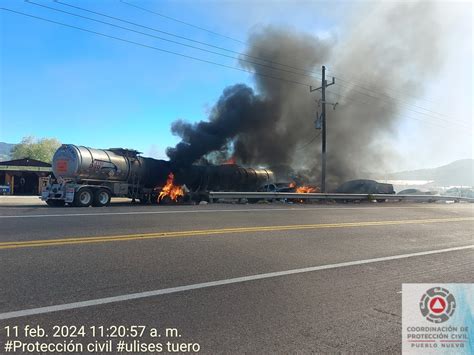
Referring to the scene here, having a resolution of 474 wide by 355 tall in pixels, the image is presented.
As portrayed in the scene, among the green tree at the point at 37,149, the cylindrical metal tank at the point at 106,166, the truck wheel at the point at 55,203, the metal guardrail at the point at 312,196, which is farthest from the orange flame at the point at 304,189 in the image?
the green tree at the point at 37,149

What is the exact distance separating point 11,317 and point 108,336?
0.98 meters

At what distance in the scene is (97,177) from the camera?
17.2 metres

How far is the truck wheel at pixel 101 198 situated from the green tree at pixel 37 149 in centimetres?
6971

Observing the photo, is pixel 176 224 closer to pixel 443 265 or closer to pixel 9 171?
pixel 443 265

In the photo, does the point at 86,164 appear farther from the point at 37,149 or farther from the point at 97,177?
the point at 37,149

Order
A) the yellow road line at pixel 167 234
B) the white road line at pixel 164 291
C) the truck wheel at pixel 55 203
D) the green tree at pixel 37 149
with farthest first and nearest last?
the green tree at pixel 37 149, the truck wheel at pixel 55 203, the yellow road line at pixel 167 234, the white road line at pixel 164 291

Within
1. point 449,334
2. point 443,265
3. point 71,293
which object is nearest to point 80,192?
point 71,293

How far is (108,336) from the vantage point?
3.24 metres

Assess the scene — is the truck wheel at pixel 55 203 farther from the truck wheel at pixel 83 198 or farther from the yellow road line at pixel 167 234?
the yellow road line at pixel 167 234

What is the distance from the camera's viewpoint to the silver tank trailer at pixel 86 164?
1650 centimetres

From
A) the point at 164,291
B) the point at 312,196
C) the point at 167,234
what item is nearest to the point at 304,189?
the point at 312,196

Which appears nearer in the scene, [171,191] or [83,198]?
[83,198]

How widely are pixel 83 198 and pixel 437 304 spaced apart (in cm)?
1451

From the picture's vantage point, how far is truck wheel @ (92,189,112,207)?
1628 cm
